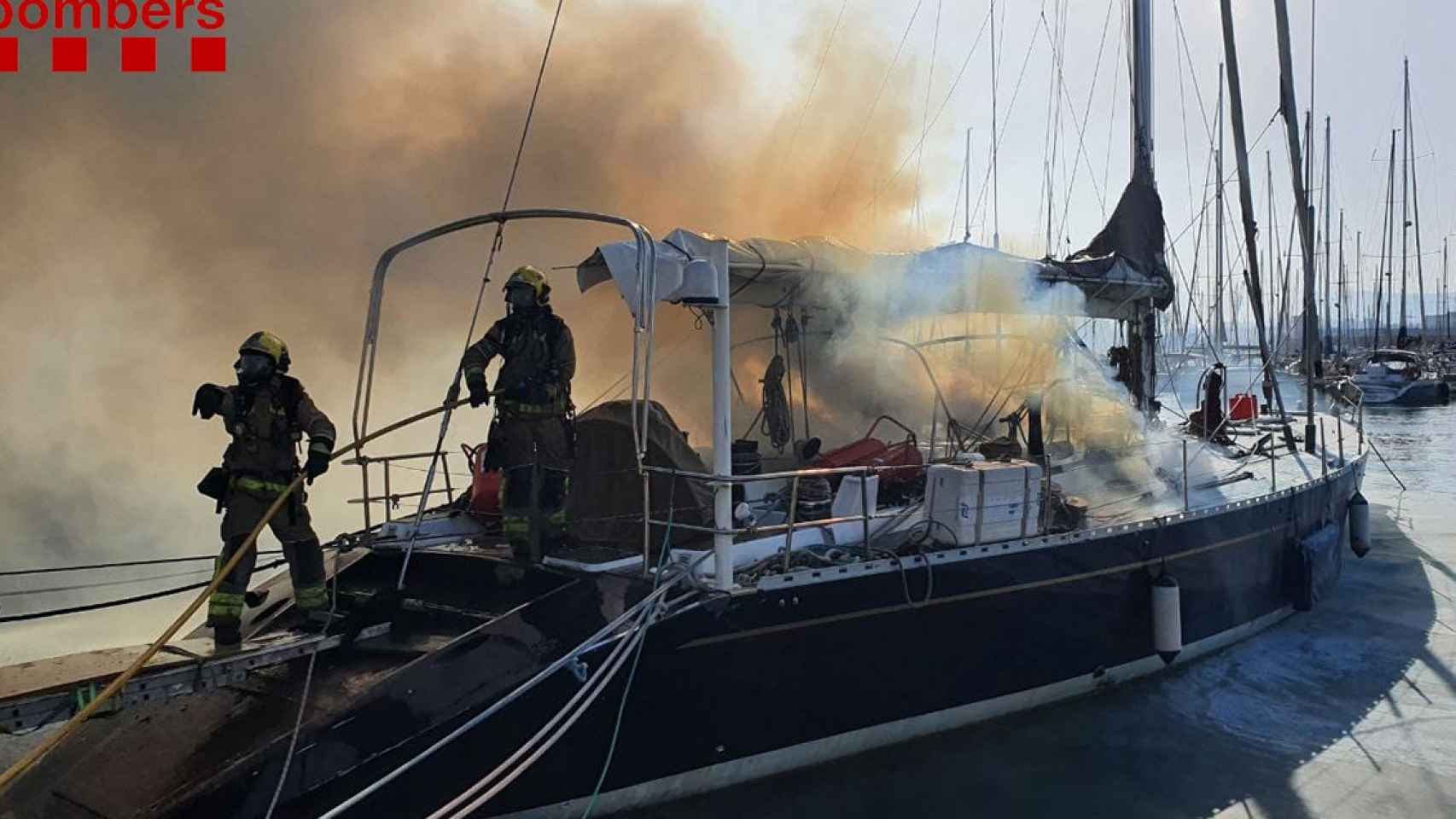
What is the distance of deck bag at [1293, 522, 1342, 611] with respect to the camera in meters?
10.2

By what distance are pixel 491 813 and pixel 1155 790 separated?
14.1 feet

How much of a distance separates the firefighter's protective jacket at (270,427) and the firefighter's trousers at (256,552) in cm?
15

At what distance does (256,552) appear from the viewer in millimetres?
Result: 5746

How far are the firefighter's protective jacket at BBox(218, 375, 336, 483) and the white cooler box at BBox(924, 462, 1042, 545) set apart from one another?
3.98 meters

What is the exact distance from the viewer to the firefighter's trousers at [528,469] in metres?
6.48

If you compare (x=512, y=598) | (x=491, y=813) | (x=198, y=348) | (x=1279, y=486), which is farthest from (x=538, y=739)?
(x=198, y=348)

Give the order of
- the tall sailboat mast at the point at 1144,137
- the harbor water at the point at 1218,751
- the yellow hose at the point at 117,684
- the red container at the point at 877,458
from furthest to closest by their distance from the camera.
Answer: the tall sailboat mast at the point at 1144,137, the red container at the point at 877,458, the harbor water at the point at 1218,751, the yellow hose at the point at 117,684

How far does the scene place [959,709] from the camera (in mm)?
7117

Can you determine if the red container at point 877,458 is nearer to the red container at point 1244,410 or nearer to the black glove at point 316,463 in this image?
the black glove at point 316,463

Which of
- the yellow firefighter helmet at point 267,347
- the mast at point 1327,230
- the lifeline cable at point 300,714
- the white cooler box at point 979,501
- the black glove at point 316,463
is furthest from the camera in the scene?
the mast at point 1327,230

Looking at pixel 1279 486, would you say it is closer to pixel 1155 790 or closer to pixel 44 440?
pixel 1155 790

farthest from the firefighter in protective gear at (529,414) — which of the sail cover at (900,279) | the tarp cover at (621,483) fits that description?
the sail cover at (900,279)

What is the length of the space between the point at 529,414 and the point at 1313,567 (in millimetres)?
8360

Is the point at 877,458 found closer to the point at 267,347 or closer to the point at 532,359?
the point at 532,359
